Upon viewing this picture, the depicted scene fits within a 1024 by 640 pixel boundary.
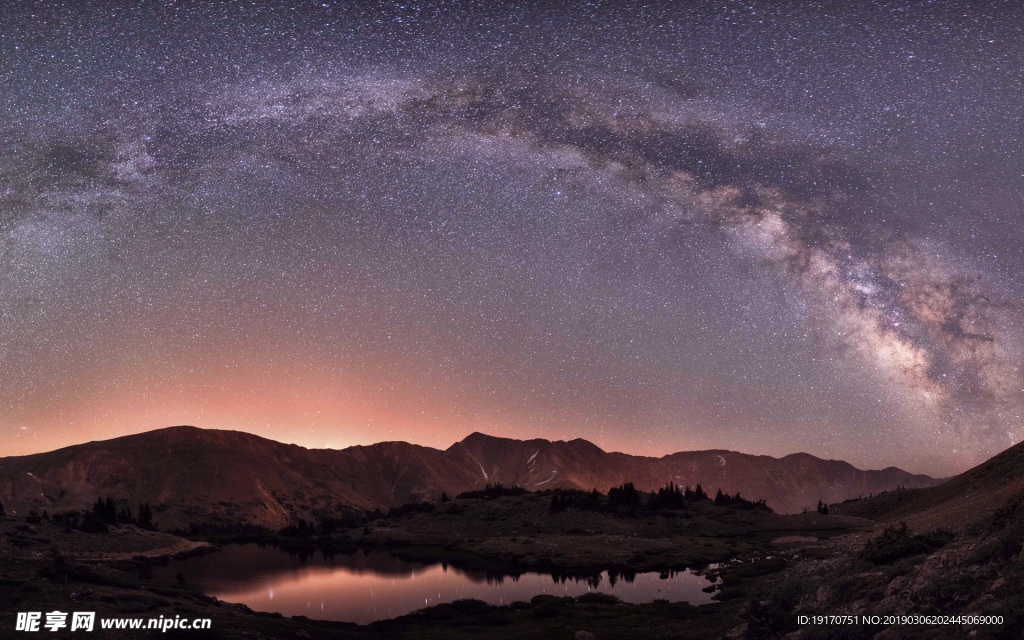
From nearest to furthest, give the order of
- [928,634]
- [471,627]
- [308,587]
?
[928,634] < [471,627] < [308,587]

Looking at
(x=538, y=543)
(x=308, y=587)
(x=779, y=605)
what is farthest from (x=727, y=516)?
(x=779, y=605)

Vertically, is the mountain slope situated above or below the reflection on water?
above

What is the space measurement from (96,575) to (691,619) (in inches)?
1636

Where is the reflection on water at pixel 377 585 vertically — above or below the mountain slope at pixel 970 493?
below

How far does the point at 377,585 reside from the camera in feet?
260

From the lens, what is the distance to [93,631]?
30750 mm

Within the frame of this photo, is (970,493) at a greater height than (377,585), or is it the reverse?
(970,493)

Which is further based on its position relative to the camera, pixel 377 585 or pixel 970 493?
pixel 970 493

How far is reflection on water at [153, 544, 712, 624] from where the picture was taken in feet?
205

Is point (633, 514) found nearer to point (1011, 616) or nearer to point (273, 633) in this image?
point (273, 633)

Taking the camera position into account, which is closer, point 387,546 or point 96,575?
point 96,575

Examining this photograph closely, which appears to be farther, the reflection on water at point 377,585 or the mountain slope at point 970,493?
the mountain slope at point 970,493

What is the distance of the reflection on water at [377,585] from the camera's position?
62547 mm

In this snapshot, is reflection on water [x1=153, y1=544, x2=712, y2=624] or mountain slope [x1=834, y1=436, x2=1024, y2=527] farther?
mountain slope [x1=834, y1=436, x2=1024, y2=527]
